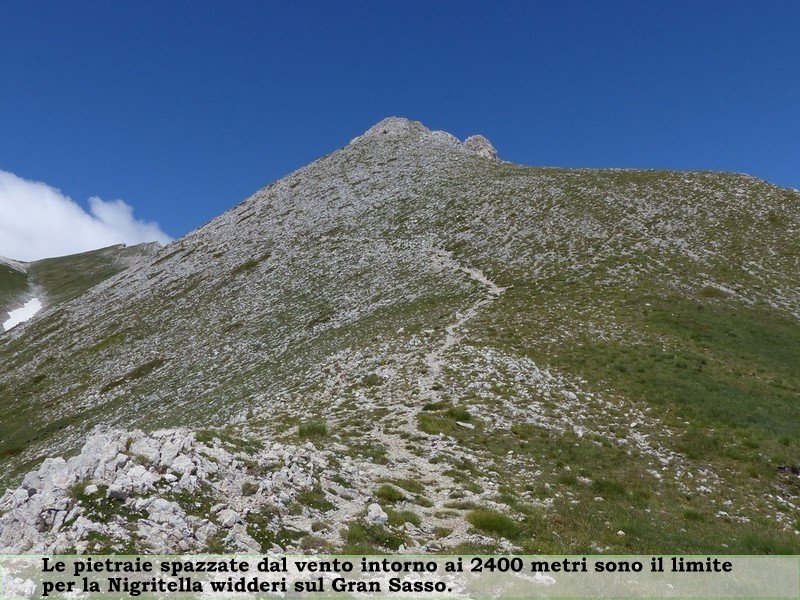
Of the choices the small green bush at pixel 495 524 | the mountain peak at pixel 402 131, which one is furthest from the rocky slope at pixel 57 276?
the small green bush at pixel 495 524

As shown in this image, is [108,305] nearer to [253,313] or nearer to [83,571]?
[253,313]

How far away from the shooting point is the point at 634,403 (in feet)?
87.5

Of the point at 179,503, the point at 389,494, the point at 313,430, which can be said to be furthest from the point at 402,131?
the point at 179,503

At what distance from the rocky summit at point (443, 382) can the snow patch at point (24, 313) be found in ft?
155

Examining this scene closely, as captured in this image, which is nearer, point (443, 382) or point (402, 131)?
point (443, 382)

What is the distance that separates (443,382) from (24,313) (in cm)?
15123

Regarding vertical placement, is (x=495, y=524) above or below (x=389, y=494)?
below

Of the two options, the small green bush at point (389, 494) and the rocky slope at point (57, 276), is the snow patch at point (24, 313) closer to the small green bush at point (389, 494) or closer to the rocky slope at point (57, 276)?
the rocky slope at point (57, 276)

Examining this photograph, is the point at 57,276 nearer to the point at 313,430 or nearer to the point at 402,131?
the point at 402,131

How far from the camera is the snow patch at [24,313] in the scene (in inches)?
4923

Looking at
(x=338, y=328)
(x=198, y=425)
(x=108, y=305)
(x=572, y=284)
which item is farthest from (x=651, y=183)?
(x=108, y=305)

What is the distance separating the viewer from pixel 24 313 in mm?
134125

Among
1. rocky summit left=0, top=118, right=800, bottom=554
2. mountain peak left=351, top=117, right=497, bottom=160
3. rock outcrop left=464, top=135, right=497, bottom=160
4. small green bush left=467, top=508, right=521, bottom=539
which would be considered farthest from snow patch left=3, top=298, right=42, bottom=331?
small green bush left=467, top=508, right=521, bottom=539

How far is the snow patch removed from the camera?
410 ft
